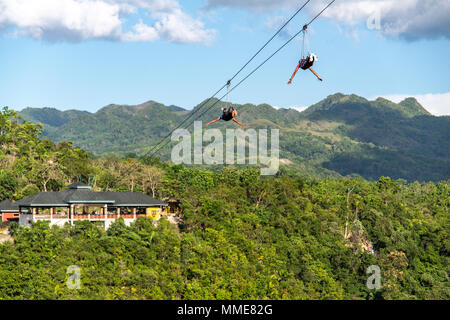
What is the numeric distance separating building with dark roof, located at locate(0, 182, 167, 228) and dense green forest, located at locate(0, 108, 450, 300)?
1529mm

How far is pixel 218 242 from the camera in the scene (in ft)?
130

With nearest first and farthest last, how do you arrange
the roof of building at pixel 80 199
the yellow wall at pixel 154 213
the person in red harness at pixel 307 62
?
the person in red harness at pixel 307 62 → the roof of building at pixel 80 199 → the yellow wall at pixel 154 213

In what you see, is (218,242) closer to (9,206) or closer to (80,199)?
(80,199)

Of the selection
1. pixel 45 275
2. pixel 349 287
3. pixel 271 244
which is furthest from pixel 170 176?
pixel 45 275

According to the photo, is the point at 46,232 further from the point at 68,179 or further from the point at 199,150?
the point at 199,150

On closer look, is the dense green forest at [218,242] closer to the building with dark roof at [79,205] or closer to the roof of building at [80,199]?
the building with dark roof at [79,205]

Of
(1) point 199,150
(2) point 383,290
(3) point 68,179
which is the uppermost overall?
(1) point 199,150

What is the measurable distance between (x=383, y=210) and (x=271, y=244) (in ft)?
74.8

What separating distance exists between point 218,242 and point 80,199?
1038cm

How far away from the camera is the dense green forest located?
32406 mm

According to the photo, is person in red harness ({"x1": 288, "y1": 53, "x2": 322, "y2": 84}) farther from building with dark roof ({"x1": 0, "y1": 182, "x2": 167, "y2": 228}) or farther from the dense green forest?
building with dark roof ({"x1": 0, "y1": 182, "x2": 167, "y2": 228})

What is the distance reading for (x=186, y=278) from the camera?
34.9 metres

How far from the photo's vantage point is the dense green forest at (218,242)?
32406 mm

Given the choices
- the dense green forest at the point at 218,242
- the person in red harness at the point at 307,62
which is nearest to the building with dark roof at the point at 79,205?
the dense green forest at the point at 218,242
